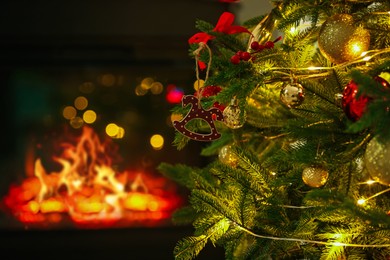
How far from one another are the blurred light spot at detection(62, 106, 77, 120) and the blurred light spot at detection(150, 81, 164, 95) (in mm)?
323

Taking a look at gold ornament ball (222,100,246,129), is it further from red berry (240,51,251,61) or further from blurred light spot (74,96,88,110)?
blurred light spot (74,96,88,110)

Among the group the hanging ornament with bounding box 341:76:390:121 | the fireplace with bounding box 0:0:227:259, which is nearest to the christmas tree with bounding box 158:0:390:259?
the hanging ornament with bounding box 341:76:390:121

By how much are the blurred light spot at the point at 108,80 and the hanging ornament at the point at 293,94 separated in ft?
4.93

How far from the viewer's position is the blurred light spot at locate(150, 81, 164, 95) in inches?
92.5

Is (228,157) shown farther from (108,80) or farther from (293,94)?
(108,80)

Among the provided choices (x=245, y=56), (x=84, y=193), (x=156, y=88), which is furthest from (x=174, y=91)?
(x=245, y=56)

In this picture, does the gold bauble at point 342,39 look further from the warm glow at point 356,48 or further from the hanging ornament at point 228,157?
the hanging ornament at point 228,157

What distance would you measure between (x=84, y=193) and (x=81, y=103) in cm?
36

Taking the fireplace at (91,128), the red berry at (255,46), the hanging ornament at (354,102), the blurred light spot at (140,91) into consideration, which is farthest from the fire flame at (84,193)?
the hanging ornament at (354,102)

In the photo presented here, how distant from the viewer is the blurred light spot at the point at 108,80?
2.33m

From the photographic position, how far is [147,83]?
7.71ft

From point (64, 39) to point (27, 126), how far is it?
39 cm

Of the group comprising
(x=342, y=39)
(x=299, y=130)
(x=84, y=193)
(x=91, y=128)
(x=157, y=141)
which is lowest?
(x=84, y=193)

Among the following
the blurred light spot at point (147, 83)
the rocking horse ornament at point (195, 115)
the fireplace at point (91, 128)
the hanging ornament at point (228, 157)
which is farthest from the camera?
the blurred light spot at point (147, 83)
